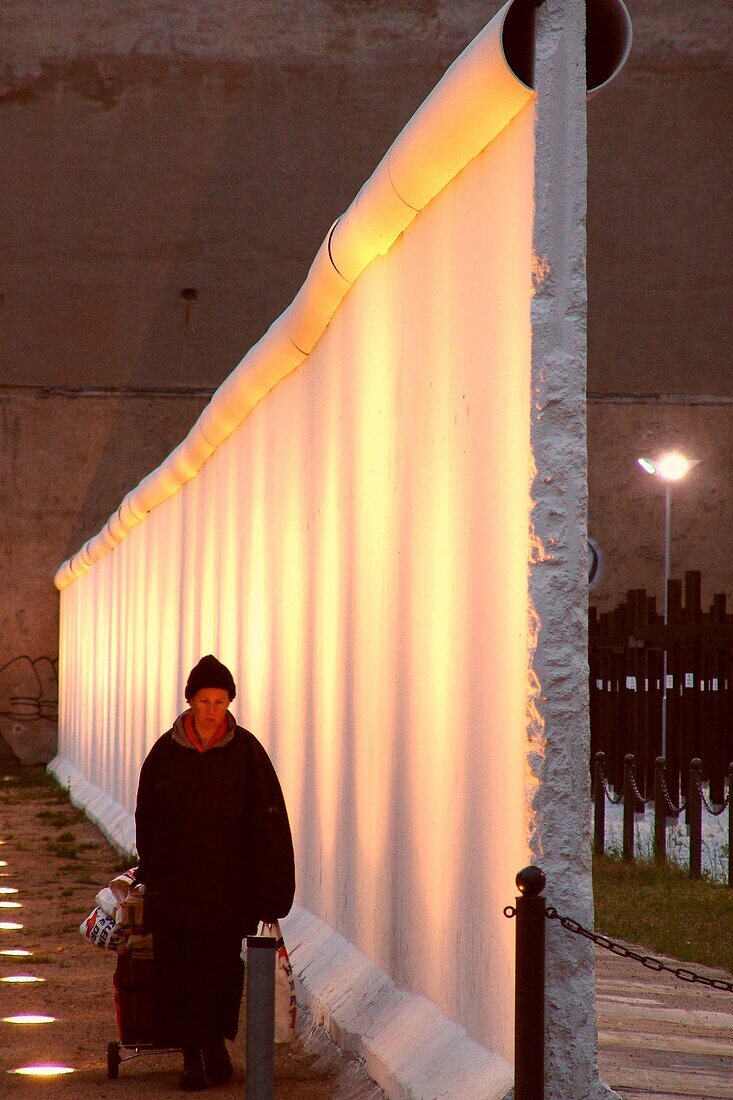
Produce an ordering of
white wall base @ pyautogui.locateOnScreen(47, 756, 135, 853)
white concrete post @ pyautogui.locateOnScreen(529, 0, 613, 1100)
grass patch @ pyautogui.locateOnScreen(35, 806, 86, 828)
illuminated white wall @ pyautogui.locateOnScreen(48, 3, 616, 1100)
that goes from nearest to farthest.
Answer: white concrete post @ pyautogui.locateOnScreen(529, 0, 613, 1100), illuminated white wall @ pyautogui.locateOnScreen(48, 3, 616, 1100), white wall base @ pyautogui.locateOnScreen(47, 756, 135, 853), grass patch @ pyautogui.locateOnScreen(35, 806, 86, 828)

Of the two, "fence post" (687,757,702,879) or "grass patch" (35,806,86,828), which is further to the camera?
"grass patch" (35,806,86,828)

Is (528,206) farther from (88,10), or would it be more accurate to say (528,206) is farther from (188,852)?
(88,10)

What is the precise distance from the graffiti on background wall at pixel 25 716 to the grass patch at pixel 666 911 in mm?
16848

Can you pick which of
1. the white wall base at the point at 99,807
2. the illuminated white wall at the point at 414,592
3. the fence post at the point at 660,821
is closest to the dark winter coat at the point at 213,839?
the illuminated white wall at the point at 414,592

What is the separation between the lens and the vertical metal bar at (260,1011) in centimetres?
436

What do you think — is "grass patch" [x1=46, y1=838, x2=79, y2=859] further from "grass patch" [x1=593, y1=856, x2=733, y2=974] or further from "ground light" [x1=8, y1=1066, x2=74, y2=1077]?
"ground light" [x1=8, y1=1066, x2=74, y2=1077]

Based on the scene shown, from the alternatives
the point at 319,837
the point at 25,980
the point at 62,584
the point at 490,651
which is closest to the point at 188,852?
the point at 319,837

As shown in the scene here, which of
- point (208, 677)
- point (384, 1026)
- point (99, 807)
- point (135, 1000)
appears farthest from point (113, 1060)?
point (99, 807)

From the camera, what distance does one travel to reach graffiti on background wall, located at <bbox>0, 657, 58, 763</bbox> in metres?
27.5

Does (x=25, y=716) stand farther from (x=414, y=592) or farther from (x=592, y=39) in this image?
(x=592, y=39)

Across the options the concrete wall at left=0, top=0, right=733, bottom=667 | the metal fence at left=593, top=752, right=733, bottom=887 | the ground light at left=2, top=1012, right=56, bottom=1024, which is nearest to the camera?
the ground light at left=2, top=1012, right=56, bottom=1024

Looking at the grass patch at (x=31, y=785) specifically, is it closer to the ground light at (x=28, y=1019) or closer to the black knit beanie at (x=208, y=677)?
the ground light at (x=28, y=1019)

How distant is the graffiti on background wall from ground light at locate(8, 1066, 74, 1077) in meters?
21.4

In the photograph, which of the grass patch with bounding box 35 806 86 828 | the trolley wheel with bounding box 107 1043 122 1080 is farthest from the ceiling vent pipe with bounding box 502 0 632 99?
the grass patch with bounding box 35 806 86 828
